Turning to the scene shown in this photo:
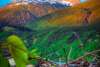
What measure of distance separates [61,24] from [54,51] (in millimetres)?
189

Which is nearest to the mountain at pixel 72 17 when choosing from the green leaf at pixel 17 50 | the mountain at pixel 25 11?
the mountain at pixel 25 11

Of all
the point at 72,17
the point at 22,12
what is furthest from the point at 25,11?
the point at 72,17

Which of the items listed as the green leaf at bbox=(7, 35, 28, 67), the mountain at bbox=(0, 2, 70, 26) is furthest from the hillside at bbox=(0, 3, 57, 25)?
the green leaf at bbox=(7, 35, 28, 67)

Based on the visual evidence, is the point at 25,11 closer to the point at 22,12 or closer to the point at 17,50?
the point at 22,12

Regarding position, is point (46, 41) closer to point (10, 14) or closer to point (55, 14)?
point (55, 14)

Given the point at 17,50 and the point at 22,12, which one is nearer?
the point at 17,50

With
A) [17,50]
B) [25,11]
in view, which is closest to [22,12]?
[25,11]

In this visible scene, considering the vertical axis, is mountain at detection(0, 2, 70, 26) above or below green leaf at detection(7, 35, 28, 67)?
above

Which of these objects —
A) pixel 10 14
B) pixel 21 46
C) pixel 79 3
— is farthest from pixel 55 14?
pixel 21 46

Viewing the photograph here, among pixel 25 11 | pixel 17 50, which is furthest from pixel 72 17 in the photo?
pixel 17 50

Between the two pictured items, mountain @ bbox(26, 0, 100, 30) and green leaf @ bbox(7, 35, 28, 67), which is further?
mountain @ bbox(26, 0, 100, 30)

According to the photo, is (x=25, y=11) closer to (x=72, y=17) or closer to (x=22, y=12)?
(x=22, y=12)

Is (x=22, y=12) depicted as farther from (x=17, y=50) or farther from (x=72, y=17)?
(x=17, y=50)

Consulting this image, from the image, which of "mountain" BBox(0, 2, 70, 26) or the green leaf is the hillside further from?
the green leaf
